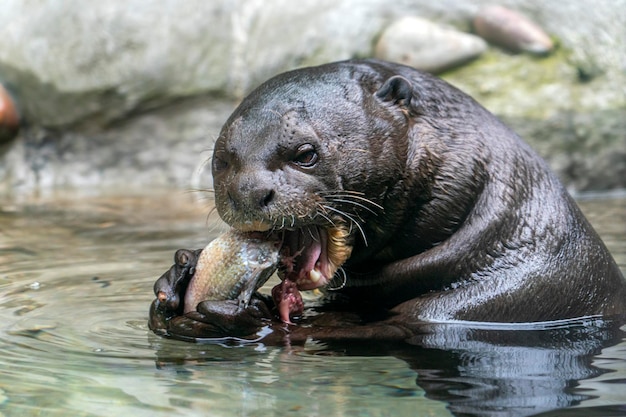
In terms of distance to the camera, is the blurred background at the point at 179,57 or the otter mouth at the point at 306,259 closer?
the otter mouth at the point at 306,259

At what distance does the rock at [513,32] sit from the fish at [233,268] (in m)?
8.13

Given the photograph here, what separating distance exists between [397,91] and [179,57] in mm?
8182

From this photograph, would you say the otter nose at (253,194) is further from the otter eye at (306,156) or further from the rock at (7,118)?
the rock at (7,118)

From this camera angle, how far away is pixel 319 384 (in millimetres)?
3467

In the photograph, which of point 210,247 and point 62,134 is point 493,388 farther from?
point 62,134

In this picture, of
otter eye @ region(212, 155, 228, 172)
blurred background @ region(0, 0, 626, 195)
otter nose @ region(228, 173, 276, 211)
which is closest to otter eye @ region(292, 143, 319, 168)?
otter nose @ region(228, 173, 276, 211)

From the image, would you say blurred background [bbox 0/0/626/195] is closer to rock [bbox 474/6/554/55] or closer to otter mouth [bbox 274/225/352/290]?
rock [bbox 474/6/554/55]

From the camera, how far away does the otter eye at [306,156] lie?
165 inches

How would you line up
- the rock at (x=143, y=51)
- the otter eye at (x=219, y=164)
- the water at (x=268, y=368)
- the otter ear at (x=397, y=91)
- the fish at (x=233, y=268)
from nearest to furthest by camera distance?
the water at (x=268, y=368) → the fish at (x=233, y=268) → the otter eye at (x=219, y=164) → the otter ear at (x=397, y=91) → the rock at (x=143, y=51)

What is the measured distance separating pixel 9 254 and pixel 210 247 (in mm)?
2900

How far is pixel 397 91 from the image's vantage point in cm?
457

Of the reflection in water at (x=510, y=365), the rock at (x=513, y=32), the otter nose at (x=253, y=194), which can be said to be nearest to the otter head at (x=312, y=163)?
the otter nose at (x=253, y=194)

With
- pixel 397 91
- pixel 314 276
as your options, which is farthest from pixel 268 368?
pixel 397 91

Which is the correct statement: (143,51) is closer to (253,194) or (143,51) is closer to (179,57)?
(179,57)
